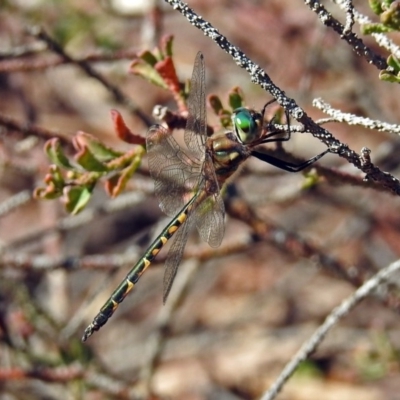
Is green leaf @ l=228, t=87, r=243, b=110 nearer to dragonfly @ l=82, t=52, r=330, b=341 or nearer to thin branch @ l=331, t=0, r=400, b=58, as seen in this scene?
dragonfly @ l=82, t=52, r=330, b=341

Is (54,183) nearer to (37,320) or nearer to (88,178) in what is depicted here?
(88,178)

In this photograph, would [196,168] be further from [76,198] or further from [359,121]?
[359,121]

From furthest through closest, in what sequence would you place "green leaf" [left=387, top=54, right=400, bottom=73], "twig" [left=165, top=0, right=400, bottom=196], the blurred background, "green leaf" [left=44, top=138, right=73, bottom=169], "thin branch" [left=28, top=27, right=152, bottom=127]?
1. the blurred background
2. "thin branch" [left=28, top=27, right=152, bottom=127]
3. "green leaf" [left=44, top=138, right=73, bottom=169]
4. "green leaf" [left=387, top=54, right=400, bottom=73]
5. "twig" [left=165, top=0, right=400, bottom=196]

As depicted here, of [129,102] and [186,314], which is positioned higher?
Result: [186,314]

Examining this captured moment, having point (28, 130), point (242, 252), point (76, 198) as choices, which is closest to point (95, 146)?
point (76, 198)

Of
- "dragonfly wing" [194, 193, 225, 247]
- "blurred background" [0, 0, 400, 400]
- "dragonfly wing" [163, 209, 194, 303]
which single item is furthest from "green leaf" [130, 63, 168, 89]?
"blurred background" [0, 0, 400, 400]

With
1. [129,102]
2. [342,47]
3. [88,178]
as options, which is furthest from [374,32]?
[342,47]
